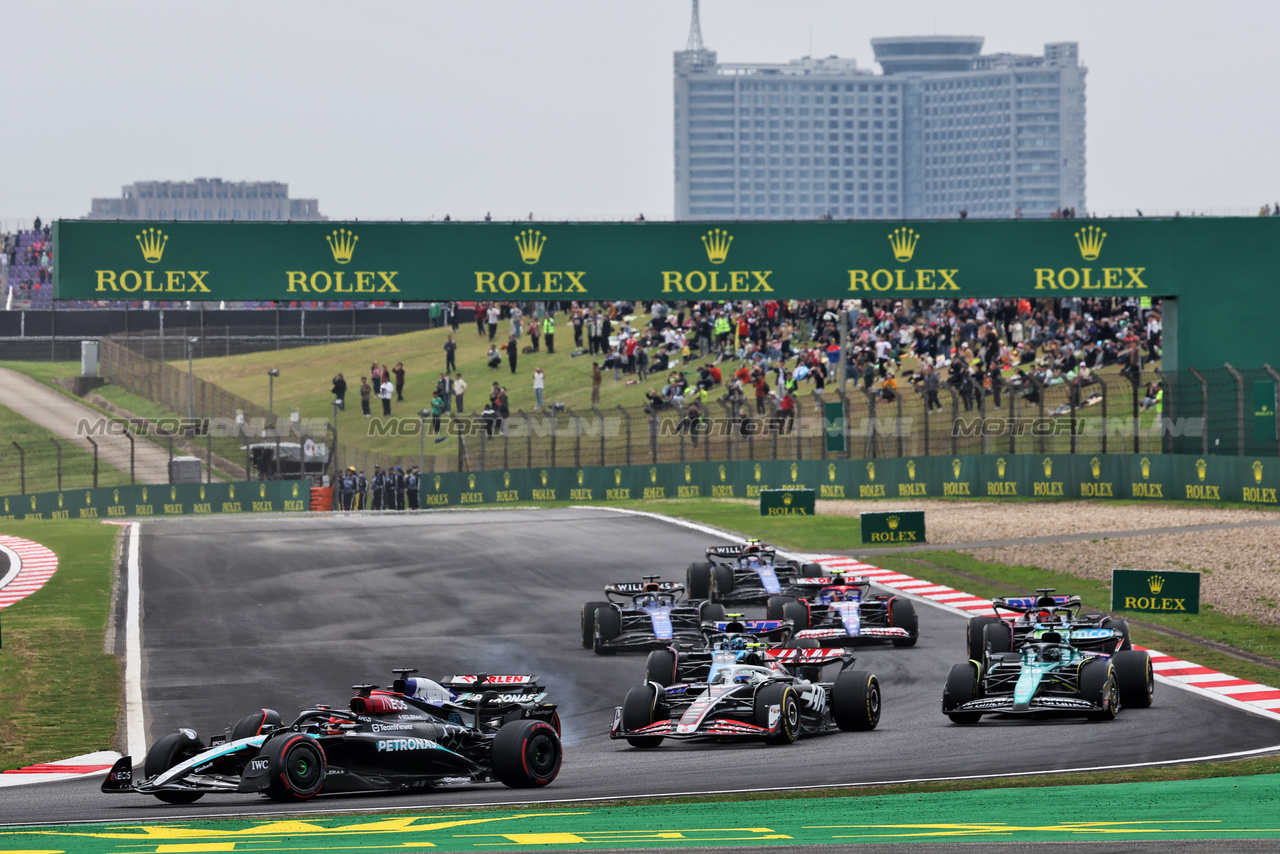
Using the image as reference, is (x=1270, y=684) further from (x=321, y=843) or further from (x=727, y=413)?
(x=727, y=413)

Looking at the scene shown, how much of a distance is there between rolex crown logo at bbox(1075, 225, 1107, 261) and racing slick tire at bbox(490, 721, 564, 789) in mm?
27289

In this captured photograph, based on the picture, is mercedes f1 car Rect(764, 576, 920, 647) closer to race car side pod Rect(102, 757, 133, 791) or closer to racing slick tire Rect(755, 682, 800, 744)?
racing slick tire Rect(755, 682, 800, 744)

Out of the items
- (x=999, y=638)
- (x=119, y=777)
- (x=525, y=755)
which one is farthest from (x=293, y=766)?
(x=999, y=638)

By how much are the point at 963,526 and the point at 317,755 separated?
23933 millimetres

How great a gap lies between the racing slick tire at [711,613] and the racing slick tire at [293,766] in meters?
8.64

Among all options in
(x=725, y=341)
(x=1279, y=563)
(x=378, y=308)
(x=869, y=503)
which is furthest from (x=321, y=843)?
(x=378, y=308)

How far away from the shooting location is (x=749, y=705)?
13594mm

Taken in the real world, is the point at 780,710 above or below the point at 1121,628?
below

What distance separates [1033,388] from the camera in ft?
127

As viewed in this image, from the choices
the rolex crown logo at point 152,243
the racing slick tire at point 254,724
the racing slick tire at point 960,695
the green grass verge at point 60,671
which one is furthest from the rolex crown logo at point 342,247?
the racing slick tire at point 254,724

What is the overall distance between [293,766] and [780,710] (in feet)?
14.8

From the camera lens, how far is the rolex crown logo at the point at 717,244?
34.8 m

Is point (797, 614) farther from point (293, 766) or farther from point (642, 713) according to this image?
point (293, 766)

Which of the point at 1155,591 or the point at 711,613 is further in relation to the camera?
the point at 1155,591
